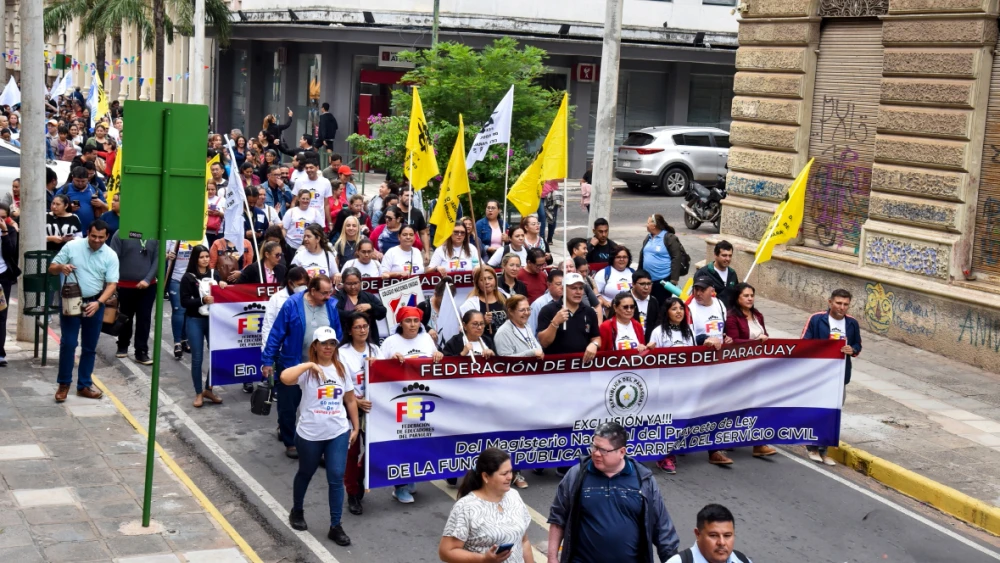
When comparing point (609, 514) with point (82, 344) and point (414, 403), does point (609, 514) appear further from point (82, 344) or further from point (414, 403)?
point (82, 344)

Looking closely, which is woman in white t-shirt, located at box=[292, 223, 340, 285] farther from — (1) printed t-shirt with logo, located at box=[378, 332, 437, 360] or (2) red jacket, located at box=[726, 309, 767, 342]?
(2) red jacket, located at box=[726, 309, 767, 342]

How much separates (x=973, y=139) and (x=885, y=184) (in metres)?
1.45

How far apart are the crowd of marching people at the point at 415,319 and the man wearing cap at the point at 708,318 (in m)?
0.01

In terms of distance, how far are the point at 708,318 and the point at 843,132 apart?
7147 mm

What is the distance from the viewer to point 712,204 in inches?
1000

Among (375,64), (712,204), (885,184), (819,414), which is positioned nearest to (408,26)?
(375,64)

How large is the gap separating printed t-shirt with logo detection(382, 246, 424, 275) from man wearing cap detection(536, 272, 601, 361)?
10.2 ft

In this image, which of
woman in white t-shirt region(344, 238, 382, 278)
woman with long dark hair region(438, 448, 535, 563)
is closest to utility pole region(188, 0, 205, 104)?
woman in white t-shirt region(344, 238, 382, 278)

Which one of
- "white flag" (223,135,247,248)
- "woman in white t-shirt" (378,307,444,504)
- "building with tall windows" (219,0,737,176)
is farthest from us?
"building with tall windows" (219,0,737,176)

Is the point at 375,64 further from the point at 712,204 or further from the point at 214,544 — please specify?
the point at 214,544

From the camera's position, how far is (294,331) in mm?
10117

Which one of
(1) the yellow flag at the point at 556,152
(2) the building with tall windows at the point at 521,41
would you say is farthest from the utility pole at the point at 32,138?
(2) the building with tall windows at the point at 521,41

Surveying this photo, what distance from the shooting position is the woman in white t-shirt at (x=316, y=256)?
12.6 metres

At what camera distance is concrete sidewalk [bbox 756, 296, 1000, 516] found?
1086 centimetres
